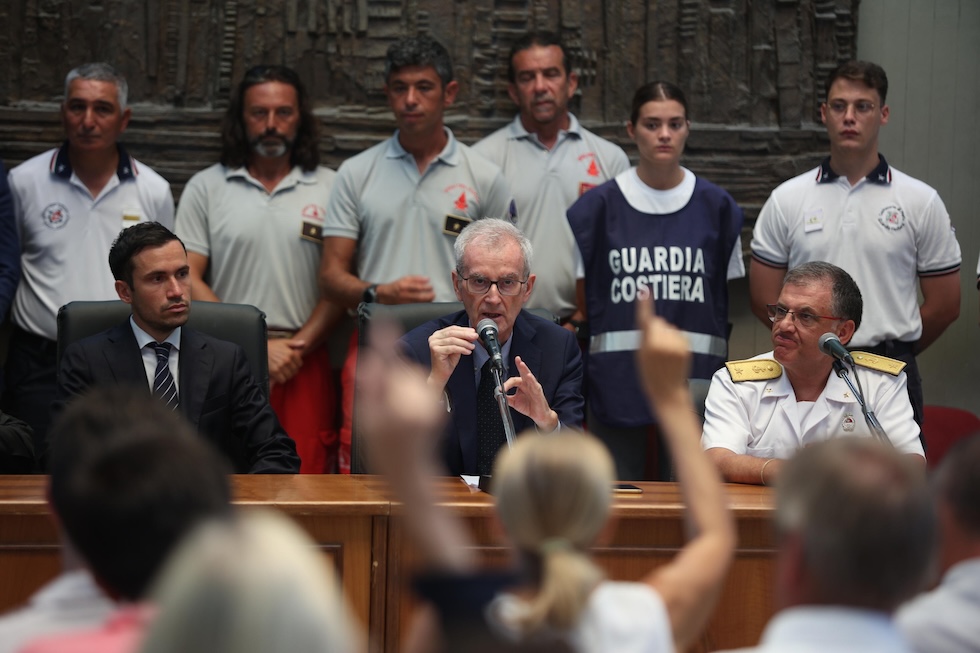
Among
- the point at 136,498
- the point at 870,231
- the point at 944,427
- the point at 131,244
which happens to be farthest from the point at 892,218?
the point at 136,498

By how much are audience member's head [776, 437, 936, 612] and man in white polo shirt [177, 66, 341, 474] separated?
334 cm

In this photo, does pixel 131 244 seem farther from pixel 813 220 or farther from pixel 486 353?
pixel 813 220

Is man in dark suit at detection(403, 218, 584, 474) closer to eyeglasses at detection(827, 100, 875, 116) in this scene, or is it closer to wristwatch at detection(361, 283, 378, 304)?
wristwatch at detection(361, 283, 378, 304)

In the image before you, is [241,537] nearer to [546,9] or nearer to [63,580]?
[63,580]

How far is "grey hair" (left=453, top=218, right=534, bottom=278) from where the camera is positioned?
11.8ft

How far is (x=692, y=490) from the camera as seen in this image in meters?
1.64

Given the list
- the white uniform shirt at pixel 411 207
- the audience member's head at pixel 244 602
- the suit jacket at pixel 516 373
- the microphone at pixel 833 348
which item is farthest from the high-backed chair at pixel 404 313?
the audience member's head at pixel 244 602

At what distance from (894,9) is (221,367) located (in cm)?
320

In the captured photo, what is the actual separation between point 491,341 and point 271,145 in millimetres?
1894

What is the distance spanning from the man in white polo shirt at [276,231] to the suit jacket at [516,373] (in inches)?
43.1

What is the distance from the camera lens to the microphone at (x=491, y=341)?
2.98m

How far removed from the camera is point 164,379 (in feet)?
11.7

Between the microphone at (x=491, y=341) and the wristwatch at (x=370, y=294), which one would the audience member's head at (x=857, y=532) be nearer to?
the microphone at (x=491, y=341)

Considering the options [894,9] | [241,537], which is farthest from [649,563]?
[894,9]
